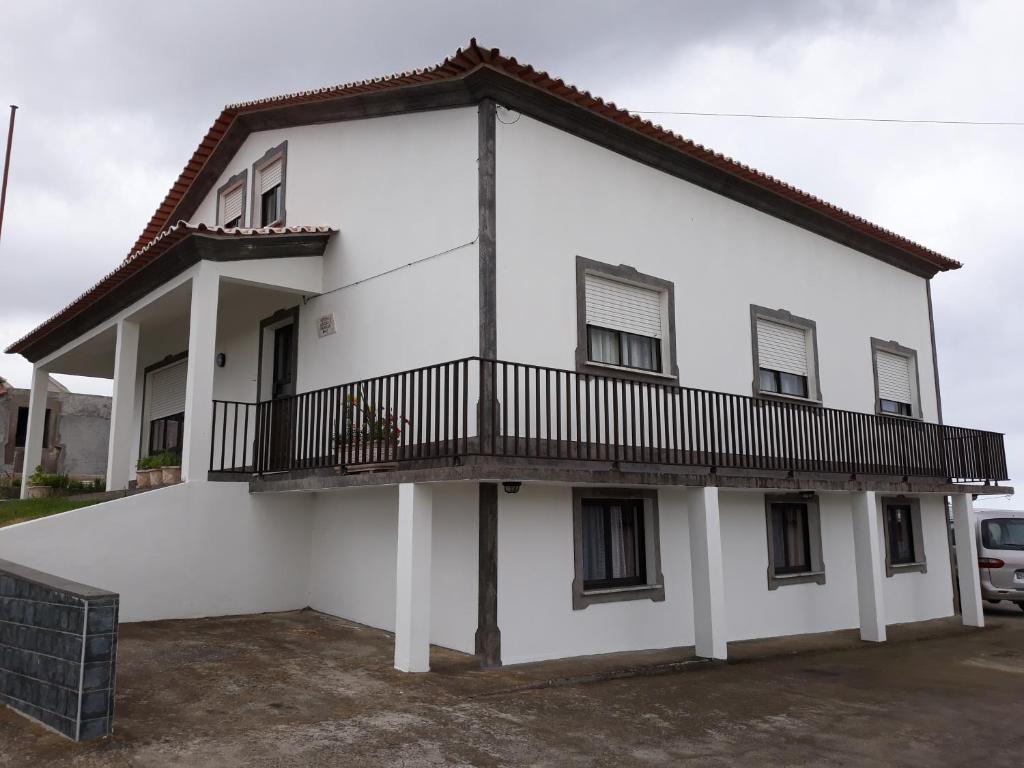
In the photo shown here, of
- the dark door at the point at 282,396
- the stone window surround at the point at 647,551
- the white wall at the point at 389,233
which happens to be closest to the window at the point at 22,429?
the dark door at the point at 282,396

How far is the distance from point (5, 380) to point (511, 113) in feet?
50.3

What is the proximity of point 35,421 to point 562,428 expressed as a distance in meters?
10.4

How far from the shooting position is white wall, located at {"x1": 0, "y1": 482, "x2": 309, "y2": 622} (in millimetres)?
8008

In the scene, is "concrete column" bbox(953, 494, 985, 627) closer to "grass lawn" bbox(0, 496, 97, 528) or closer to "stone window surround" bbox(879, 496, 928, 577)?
"stone window surround" bbox(879, 496, 928, 577)

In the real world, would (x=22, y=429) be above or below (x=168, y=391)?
above

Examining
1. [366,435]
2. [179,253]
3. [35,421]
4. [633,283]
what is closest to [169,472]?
[179,253]

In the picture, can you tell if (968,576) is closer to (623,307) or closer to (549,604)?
(623,307)

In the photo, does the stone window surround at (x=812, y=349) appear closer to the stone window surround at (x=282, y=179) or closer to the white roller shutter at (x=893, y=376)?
the white roller shutter at (x=893, y=376)

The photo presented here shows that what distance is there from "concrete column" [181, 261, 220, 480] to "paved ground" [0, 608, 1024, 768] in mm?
1736

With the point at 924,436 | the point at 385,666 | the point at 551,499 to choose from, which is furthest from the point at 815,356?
the point at 385,666

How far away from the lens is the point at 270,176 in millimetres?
11711

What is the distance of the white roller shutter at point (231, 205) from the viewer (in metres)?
12.5

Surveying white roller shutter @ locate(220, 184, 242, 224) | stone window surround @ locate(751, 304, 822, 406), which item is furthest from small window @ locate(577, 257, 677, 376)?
white roller shutter @ locate(220, 184, 242, 224)

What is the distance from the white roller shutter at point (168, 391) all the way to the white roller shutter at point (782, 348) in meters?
8.74
